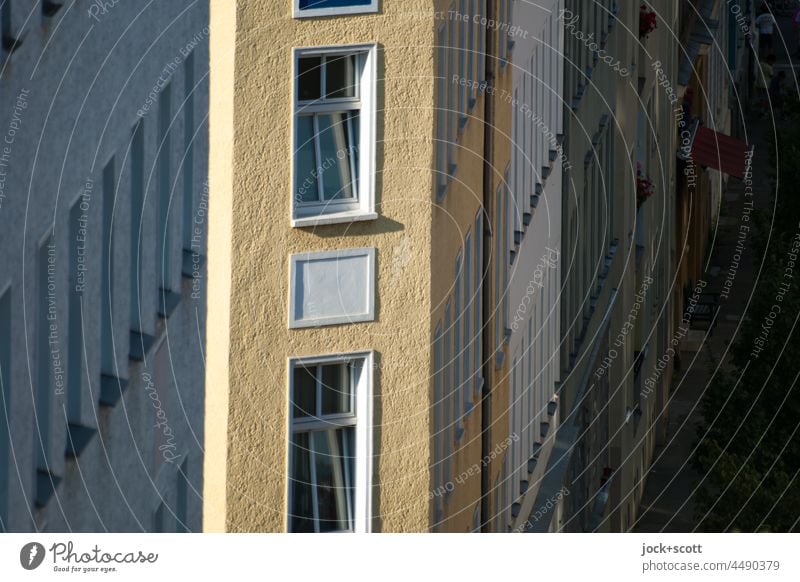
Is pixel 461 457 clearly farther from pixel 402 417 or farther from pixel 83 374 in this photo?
pixel 83 374

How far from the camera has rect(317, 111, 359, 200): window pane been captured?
2517 centimetres

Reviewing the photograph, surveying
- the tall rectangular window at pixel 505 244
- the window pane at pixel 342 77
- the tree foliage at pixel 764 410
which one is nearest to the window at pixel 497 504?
the tall rectangular window at pixel 505 244

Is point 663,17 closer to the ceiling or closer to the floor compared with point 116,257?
closer to the ceiling

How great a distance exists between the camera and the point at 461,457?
2953 centimetres

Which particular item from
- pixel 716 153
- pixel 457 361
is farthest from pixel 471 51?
pixel 716 153

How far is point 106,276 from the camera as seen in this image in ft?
79.5

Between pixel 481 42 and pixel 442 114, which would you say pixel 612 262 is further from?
pixel 442 114

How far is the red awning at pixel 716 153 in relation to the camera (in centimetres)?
5469

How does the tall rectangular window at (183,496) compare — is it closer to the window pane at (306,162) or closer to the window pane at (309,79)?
the window pane at (306,162)

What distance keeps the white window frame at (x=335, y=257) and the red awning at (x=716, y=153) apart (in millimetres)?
29021

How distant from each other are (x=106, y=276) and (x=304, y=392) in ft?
7.79

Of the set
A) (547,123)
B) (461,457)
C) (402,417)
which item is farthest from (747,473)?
(402,417)

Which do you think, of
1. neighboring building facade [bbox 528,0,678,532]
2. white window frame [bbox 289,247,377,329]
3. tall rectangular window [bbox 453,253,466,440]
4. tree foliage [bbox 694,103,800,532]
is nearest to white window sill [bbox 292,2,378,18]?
white window frame [bbox 289,247,377,329]

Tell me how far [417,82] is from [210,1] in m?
2.10
